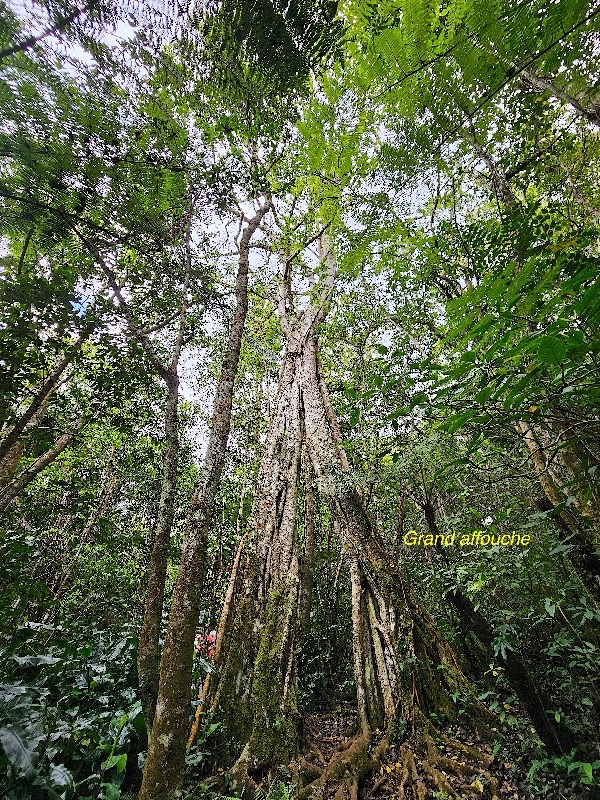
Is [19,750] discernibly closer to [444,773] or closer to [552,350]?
[444,773]

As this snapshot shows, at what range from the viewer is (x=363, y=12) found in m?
1.33

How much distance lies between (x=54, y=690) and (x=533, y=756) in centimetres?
470

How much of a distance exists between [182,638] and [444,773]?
7.47 feet

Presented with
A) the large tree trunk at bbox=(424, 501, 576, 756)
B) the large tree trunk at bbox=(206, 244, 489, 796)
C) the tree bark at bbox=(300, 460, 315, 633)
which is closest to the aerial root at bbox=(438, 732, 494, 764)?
the large tree trunk at bbox=(206, 244, 489, 796)

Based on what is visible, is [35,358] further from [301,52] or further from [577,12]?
[577,12]

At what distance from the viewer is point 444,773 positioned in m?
2.95

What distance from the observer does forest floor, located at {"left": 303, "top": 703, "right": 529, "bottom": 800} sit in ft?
9.32

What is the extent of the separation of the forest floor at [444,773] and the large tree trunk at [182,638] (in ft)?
4.46

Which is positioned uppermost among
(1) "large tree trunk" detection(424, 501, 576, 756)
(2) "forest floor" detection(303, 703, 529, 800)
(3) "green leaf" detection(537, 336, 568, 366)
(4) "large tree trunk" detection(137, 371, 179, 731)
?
(4) "large tree trunk" detection(137, 371, 179, 731)

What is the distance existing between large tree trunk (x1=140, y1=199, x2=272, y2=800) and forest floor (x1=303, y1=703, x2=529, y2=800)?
1359 mm

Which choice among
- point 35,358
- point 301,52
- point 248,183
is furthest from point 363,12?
point 248,183

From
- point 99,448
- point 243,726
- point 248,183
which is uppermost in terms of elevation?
point 99,448

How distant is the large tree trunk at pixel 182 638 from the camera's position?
2.53m

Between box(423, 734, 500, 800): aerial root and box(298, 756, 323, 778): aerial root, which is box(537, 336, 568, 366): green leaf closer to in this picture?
box(423, 734, 500, 800): aerial root
